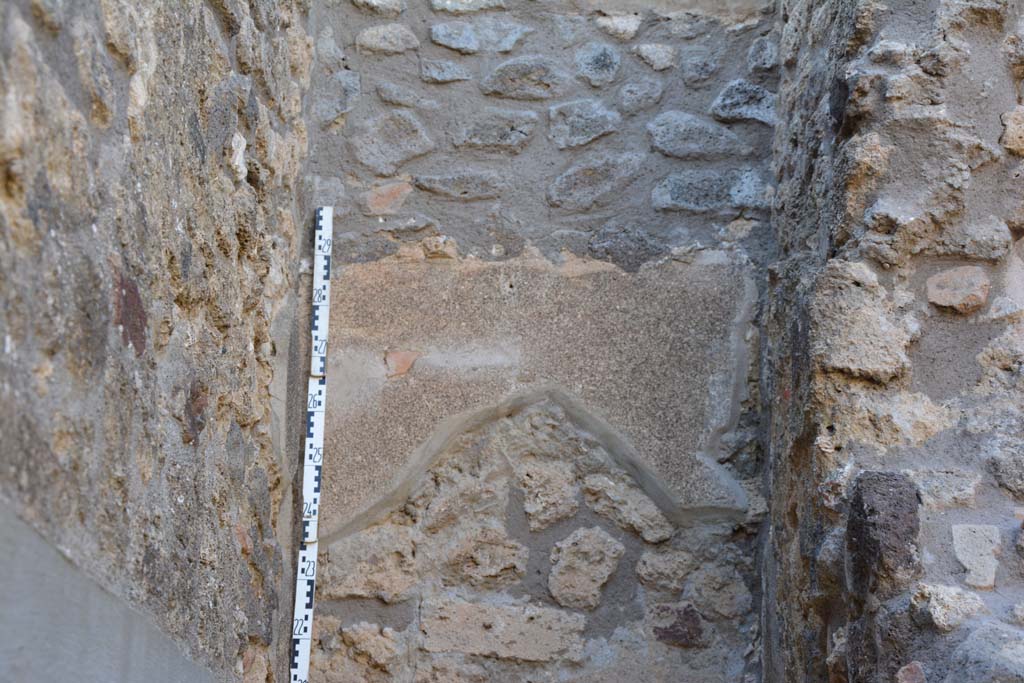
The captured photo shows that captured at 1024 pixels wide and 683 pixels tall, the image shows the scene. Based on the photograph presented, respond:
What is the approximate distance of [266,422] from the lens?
7.02 ft

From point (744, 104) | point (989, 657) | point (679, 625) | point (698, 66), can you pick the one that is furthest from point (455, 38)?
point (989, 657)

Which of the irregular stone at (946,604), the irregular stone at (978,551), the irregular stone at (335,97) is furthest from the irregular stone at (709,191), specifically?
Result: the irregular stone at (946,604)

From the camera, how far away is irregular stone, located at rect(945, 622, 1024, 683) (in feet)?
4.48

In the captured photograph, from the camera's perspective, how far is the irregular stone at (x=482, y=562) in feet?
7.52

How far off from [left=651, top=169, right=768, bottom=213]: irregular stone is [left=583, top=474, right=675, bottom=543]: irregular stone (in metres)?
0.63

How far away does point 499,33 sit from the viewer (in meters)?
2.56

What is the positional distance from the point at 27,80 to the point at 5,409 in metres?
0.34

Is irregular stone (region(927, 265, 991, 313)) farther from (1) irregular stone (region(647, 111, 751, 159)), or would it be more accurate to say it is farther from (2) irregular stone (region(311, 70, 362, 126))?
(2) irregular stone (region(311, 70, 362, 126))

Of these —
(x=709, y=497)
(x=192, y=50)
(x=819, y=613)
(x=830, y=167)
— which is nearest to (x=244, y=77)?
(x=192, y=50)

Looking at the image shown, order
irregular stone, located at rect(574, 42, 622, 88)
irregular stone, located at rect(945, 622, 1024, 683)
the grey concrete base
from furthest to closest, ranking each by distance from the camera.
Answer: irregular stone, located at rect(574, 42, 622, 88) < irregular stone, located at rect(945, 622, 1024, 683) < the grey concrete base

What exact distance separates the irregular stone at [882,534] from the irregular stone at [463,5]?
146 cm

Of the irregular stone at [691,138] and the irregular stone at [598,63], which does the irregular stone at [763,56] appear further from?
the irregular stone at [598,63]

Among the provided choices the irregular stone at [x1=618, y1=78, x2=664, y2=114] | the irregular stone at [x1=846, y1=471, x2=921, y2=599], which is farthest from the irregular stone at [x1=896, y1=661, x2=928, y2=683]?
the irregular stone at [x1=618, y1=78, x2=664, y2=114]

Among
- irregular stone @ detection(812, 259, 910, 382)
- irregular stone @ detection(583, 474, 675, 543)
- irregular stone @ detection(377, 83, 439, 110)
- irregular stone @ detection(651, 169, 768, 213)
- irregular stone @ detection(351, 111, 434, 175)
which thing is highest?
irregular stone @ detection(377, 83, 439, 110)
